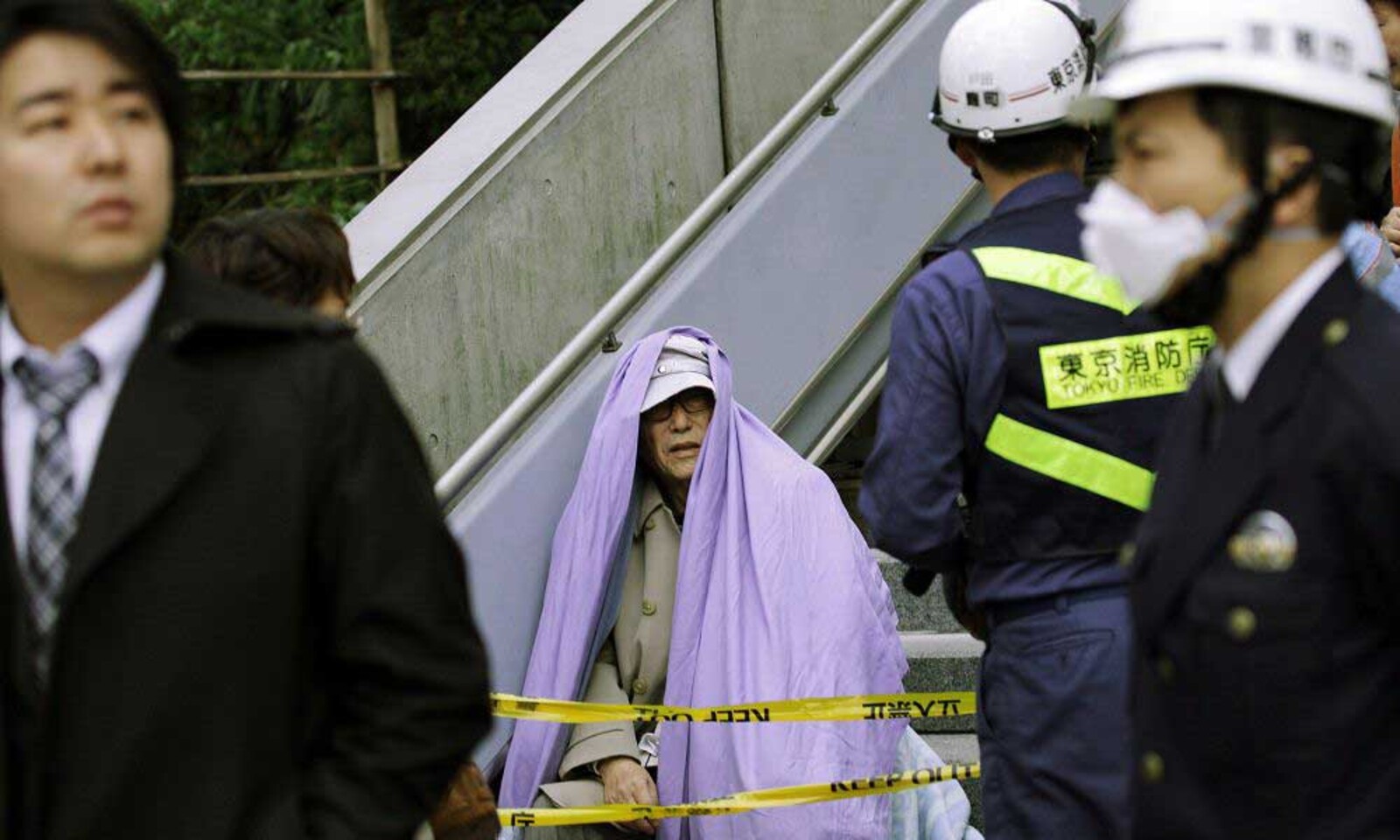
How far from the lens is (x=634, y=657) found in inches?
213

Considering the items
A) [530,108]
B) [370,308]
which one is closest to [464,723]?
[370,308]

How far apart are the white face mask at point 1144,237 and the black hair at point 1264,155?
2 centimetres

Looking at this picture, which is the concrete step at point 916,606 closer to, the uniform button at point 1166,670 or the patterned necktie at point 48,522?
the uniform button at point 1166,670

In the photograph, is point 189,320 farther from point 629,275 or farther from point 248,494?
point 629,275

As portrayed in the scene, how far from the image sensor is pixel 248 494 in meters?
2.27

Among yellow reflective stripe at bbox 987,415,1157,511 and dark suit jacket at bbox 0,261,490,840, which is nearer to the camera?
dark suit jacket at bbox 0,261,490,840

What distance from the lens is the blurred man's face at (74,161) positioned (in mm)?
2291

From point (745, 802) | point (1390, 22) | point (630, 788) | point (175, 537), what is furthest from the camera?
point (630, 788)

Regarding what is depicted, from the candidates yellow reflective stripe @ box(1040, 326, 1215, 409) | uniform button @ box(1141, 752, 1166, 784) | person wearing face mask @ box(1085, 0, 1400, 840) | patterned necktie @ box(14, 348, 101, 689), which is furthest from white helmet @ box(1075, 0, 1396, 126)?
yellow reflective stripe @ box(1040, 326, 1215, 409)

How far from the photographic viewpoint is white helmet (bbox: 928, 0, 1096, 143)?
3988mm

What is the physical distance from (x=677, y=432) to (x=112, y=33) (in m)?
3.23

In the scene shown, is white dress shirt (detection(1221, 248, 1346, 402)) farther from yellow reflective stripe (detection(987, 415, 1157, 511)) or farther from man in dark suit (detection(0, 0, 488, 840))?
yellow reflective stripe (detection(987, 415, 1157, 511))

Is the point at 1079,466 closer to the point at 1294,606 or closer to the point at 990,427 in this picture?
the point at 990,427

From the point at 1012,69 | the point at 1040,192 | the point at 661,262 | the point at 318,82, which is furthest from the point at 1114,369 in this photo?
the point at 318,82
